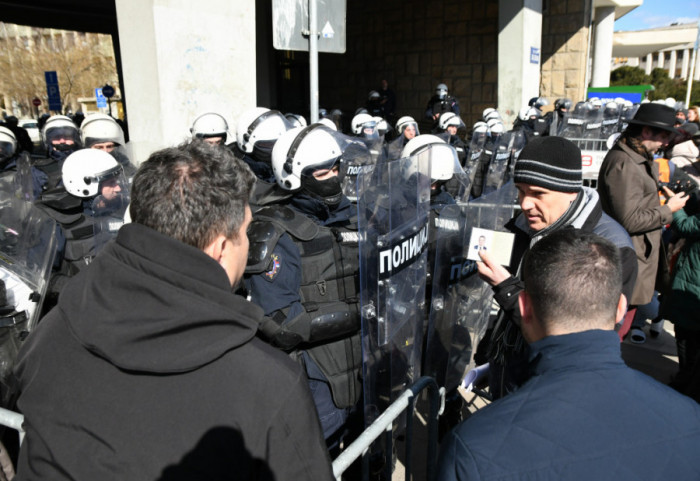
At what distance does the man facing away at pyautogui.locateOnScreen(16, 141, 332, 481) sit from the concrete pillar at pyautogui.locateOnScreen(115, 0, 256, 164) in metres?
4.91

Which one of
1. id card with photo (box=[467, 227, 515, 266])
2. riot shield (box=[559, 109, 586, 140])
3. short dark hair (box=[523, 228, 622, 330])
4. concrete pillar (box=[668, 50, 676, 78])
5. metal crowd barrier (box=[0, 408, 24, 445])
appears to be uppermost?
concrete pillar (box=[668, 50, 676, 78])

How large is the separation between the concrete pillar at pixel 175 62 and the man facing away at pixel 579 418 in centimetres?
515

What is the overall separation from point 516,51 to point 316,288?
1346 cm

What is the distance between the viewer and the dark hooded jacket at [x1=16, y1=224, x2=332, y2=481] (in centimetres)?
100

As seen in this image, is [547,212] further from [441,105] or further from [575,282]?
[441,105]

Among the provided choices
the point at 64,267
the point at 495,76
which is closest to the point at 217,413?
the point at 64,267

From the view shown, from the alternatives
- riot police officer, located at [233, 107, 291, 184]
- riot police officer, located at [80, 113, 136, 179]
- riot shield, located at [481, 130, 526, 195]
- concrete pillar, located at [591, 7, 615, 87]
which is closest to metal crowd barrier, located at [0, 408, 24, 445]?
riot police officer, located at [233, 107, 291, 184]

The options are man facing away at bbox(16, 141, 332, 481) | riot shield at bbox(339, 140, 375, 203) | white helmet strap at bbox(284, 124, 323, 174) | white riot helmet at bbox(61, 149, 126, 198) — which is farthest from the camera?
riot shield at bbox(339, 140, 375, 203)

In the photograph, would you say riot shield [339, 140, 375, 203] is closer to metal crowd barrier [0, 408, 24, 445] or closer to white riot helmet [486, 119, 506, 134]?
metal crowd barrier [0, 408, 24, 445]

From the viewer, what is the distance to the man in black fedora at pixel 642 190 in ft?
10.6

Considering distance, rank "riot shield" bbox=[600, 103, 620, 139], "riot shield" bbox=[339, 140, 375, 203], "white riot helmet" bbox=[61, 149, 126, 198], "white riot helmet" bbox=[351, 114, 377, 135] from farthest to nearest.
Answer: "riot shield" bbox=[600, 103, 620, 139]
"white riot helmet" bbox=[351, 114, 377, 135]
"riot shield" bbox=[339, 140, 375, 203]
"white riot helmet" bbox=[61, 149, 126, 198]

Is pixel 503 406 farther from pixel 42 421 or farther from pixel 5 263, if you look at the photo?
pixel 5 263

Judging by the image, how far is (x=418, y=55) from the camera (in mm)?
18266

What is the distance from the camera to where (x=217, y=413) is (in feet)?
3.33
